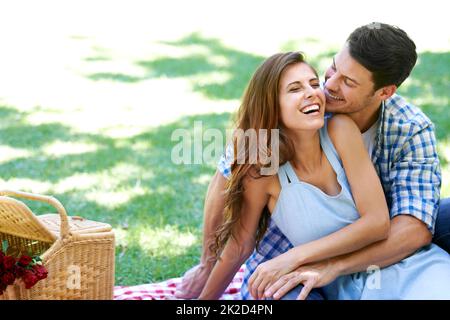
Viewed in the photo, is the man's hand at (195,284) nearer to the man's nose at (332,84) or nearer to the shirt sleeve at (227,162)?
the shirt sleeve at (227,162)

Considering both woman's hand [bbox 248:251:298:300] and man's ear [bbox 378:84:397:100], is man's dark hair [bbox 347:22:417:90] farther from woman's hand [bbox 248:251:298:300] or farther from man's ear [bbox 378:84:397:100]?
woman's hand [bbox 248:251:298:300]

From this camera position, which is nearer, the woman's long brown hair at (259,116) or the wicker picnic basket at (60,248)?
the wicker picnic basket at (60,248)

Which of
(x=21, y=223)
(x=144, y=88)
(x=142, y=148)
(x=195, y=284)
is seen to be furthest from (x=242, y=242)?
(x=144, y=88)

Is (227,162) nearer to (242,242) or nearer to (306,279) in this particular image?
(242,242)

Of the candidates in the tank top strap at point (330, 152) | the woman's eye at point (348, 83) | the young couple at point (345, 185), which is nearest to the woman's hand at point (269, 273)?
the young couple at point (345, 185)

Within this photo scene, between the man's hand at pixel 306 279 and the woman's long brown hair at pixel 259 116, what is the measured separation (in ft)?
1.22

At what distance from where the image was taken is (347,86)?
304 cm

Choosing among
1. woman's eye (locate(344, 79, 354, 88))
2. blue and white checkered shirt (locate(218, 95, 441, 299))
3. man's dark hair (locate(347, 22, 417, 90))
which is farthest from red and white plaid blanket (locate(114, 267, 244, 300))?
man's dark hair (locate(347, 22, 417, 90))

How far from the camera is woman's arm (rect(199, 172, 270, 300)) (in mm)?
3045

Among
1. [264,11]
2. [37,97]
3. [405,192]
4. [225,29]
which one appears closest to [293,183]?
[405,192]

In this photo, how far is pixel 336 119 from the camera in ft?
9.96

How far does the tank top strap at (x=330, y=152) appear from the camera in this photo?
3.00 metres

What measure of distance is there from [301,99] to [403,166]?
553 millimetres

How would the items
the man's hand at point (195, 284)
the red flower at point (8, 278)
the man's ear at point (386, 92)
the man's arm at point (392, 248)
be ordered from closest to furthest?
the red flower at point (8, 278) < the man's arm at point (392, 248) < the man's ear at point (386, 92) < the man's hand at point (195, 284)
